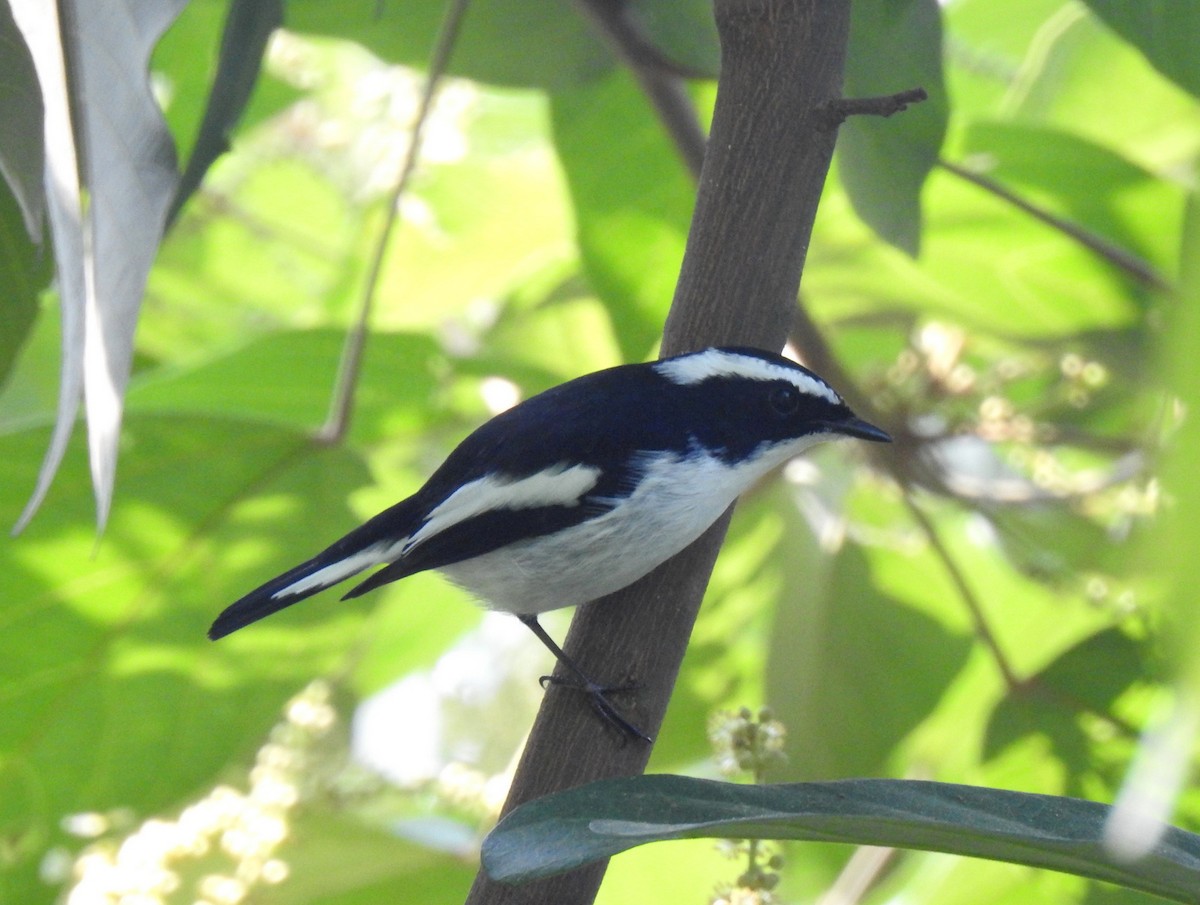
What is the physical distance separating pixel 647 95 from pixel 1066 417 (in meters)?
0.96

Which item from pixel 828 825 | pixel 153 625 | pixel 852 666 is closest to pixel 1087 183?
pixel 852 666

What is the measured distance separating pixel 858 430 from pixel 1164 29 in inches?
21.1

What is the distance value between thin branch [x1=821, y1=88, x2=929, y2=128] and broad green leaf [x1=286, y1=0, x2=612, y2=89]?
813 millimetres

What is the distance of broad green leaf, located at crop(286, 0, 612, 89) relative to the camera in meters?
1.83

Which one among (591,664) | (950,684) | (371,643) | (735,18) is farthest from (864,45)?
(371,643)

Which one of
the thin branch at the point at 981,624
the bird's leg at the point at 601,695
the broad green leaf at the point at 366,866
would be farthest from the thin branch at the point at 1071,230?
the broad green leaf at the point at 366,866

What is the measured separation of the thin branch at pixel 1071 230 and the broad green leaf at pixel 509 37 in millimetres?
597

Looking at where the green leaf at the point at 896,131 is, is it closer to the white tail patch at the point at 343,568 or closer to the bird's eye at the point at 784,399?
the bird's eye at the point at 784,399

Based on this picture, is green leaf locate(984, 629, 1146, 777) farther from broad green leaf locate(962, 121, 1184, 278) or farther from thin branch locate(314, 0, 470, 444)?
thin branch locate(314, 0, 470, 444)

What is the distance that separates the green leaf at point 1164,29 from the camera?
4.12ft

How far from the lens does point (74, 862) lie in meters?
1.66

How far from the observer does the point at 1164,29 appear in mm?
1263

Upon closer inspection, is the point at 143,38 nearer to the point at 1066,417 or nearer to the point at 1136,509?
the point at 1136,509

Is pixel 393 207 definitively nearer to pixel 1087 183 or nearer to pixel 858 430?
pixel 858 430
